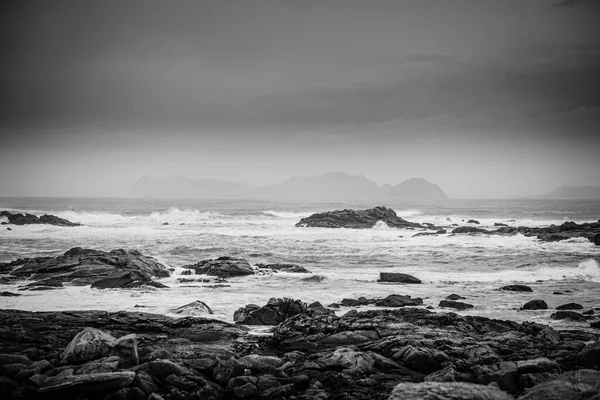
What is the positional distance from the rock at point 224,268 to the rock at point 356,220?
38.5 meters

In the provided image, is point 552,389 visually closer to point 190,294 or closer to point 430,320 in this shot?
point 430,320

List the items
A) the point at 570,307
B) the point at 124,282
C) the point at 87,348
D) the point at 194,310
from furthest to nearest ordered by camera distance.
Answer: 1. the point at 124,282
2. the point at 570,307
3. the point at 194,310
4. the point at 87,348

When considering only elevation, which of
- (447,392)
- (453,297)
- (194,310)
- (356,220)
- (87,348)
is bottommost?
(453,297)

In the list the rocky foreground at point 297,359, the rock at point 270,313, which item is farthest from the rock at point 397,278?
the rocky foreground at point 297,359

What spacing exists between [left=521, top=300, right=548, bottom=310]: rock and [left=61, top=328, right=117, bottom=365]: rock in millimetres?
16684

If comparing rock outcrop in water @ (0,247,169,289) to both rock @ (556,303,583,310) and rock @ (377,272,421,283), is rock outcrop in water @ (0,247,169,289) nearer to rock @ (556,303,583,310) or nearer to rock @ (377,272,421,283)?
rock @ (377,272,421,283)

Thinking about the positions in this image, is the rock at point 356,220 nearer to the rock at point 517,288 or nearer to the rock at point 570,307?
the rock at point 517,288

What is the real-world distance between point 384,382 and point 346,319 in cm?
444

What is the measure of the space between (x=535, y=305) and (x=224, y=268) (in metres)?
18.3

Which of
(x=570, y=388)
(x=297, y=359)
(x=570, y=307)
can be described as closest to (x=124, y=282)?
(x=297, y=359)

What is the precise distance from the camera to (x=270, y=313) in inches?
679

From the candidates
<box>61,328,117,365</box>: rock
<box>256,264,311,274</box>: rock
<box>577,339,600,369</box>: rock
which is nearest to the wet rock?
<box>577,339,600,369</box>: rock

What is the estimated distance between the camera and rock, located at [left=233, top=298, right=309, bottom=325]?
1694 cm

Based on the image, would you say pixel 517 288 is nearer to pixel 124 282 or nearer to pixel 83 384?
pixel 124 282
